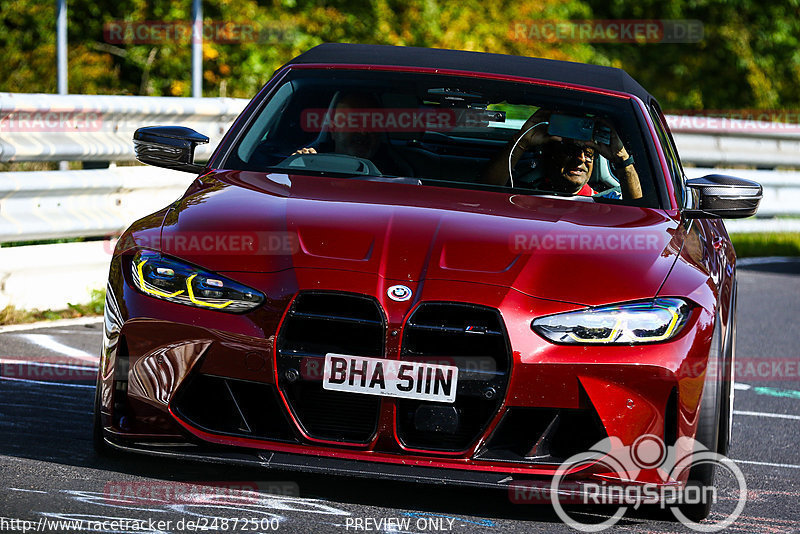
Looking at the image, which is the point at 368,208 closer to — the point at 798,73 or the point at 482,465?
the point at 482,465

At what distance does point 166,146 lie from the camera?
552 cm

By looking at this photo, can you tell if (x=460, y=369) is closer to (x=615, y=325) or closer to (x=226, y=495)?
(x=615, y=325)

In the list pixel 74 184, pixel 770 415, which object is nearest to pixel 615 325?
pixel 770 415

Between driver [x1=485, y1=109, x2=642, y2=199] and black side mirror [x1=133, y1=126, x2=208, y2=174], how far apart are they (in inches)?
49.0

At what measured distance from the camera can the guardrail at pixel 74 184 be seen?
7301 millimetres

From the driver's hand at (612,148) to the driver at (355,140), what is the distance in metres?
0.80

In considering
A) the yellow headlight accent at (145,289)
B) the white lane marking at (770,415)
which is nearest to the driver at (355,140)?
the yellow headlight accent at (145,289)

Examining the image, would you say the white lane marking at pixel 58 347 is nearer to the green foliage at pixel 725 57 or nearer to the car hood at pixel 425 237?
the car hood at pixel 425 237

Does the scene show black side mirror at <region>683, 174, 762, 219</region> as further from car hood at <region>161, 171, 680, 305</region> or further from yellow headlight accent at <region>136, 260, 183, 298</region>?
yellow headlight accent at <region>136, 260, 183, 298</region>

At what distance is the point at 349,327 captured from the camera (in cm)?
405

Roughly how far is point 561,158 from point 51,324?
323cm

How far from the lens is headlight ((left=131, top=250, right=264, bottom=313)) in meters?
4.12

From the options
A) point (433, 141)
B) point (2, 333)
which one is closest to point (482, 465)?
point (433, 141)

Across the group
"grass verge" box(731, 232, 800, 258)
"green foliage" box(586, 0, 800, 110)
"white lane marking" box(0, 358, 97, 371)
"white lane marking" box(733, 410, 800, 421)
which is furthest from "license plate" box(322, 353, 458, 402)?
"green foliage" box(586, 0, 800, 110)
